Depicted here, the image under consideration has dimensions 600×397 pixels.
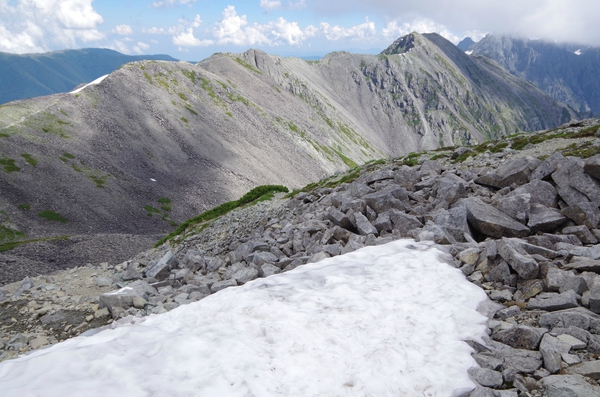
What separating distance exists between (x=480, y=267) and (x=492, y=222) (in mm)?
3082

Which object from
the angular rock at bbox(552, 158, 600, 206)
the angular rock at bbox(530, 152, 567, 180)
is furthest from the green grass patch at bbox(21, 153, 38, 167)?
the angular rock at bbox(552, 158, 600, 206)

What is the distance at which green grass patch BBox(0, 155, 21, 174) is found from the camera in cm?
6136

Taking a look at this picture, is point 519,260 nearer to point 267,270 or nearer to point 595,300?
point 595,300

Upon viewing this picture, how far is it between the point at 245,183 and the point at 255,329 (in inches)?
3447

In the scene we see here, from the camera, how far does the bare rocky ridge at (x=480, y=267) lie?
24.9 feet

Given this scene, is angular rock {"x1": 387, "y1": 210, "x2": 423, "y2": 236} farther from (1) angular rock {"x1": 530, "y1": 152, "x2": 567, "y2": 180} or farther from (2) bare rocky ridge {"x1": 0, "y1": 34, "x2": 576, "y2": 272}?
(2) bare rocky ridge {"x1": 0, "y1": 34, "x2": 576, "y2": 272}

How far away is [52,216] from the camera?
57656 mm

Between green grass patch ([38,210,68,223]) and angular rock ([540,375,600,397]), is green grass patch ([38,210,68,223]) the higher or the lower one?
the lower one

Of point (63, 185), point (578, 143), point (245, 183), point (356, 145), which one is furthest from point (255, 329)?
point (356, 145)

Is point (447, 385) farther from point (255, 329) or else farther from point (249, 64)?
point (249, 64)

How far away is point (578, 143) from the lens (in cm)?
2416

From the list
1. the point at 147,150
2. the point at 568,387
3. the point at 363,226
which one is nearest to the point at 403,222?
the point at 363,226

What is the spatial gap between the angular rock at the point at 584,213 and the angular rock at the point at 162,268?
16.7 metres

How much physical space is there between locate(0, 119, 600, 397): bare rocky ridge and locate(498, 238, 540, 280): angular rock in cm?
4
